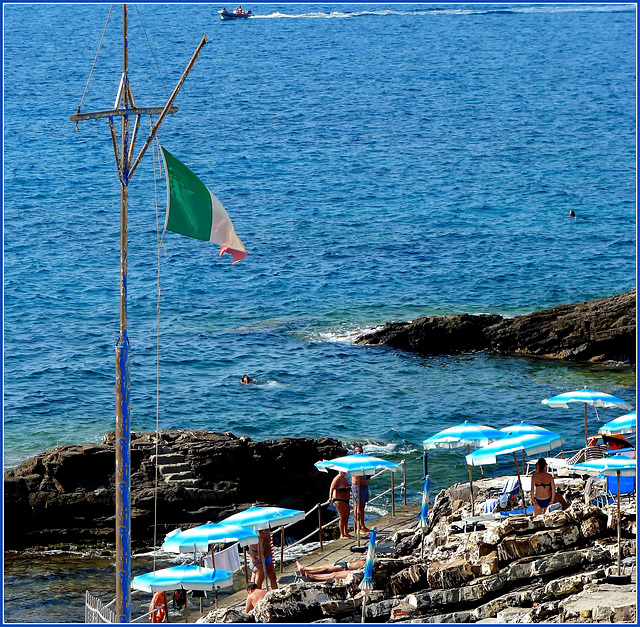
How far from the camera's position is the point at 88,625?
60.1 feet

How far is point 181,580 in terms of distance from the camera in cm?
2119

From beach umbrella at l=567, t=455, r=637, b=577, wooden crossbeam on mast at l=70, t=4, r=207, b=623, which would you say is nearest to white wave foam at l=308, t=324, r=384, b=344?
beach umbrella at l=567, t=455, r=637, b=577

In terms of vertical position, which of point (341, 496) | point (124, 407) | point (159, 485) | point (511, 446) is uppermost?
point (124, 407)

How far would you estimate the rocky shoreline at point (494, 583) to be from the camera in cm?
1859

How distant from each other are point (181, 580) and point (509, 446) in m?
7.92

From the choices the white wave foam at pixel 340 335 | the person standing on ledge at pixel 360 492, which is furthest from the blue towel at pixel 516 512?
the white wave foam at pixel 340 335

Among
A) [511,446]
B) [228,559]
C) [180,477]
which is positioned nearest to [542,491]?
[511,446]

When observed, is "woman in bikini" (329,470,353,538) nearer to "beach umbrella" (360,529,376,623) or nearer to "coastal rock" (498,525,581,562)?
"coastal rock" (498,525,581,562)

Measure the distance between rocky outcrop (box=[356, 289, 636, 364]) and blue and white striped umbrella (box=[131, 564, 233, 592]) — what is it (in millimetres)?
29805

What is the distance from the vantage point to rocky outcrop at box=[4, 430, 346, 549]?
106 ft

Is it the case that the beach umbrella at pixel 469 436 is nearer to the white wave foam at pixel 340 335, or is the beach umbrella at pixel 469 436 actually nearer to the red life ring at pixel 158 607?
the red life ring at pixel 158 607

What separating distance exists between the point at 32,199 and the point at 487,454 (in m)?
62.2

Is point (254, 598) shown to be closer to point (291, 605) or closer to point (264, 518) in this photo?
point (291, 605)

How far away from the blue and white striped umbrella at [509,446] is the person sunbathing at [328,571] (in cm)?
366
